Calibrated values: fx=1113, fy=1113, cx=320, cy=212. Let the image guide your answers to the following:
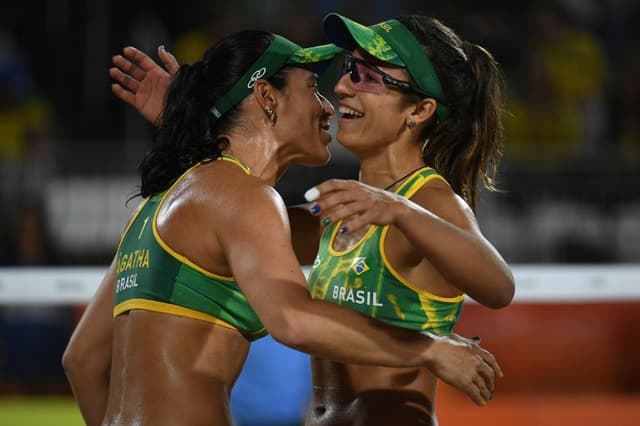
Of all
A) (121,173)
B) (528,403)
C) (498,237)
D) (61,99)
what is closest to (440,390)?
(528,403)

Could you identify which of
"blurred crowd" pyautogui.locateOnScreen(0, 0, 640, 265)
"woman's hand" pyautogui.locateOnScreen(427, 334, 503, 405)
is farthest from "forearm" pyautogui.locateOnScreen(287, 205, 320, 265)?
"blurred crowd" pyautogui.locateOnScreen(0, 0, 640, 265)

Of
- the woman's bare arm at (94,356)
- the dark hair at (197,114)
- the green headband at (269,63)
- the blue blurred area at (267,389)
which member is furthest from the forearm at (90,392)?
the blue blurred area at (267,389)

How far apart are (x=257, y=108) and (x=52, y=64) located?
708cm

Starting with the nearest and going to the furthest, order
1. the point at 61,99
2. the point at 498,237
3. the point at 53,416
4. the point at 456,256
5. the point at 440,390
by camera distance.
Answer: the point at 456,256 → the point at 440,390 → the point at 53,416 → the point at 498,237 → the point at 61,99

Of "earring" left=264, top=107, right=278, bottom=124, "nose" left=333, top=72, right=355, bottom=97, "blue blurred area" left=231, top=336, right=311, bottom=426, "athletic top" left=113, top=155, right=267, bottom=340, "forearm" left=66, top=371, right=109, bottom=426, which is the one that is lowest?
"blue blurred area" left=231, top=336, right=311, bottom=426

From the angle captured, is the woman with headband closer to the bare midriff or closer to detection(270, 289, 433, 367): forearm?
detection(270, 289, 433, 367): forearm

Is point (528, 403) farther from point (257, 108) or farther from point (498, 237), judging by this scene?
point (257, 108)

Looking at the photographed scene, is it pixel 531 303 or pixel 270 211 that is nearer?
pixel 270 211

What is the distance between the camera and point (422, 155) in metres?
3.92

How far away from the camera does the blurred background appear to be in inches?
270

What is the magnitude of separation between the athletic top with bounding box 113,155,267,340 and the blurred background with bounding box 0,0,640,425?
2.94m

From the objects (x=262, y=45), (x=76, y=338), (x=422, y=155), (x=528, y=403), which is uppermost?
(x=262, y=45)

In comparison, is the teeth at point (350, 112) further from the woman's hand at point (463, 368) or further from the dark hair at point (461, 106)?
the woman's hand at point (463, 368)

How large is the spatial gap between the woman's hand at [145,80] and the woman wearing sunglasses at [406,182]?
94cm
